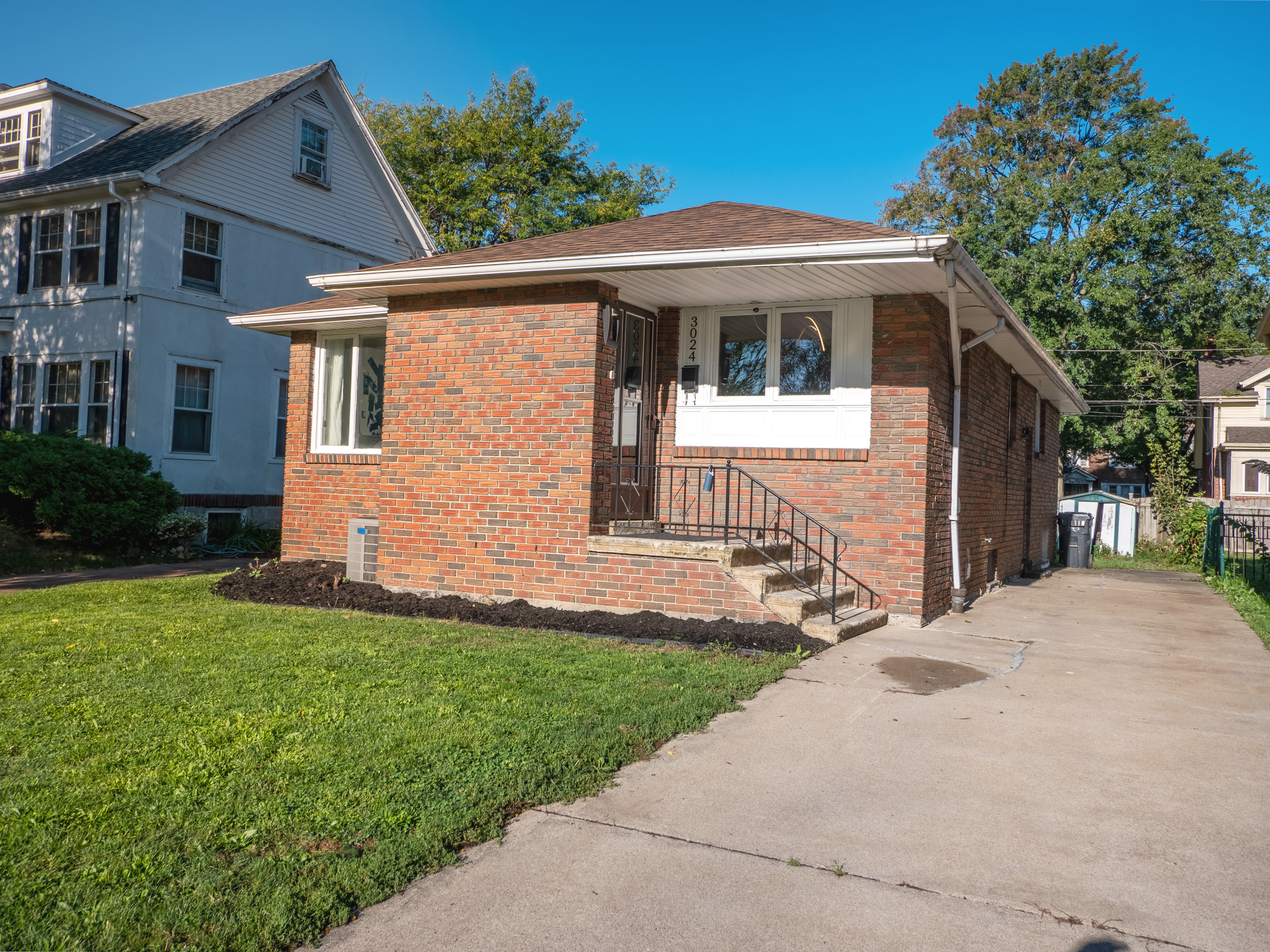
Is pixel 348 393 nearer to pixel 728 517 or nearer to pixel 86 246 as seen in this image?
pixel 728 517

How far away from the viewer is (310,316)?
10.8 m

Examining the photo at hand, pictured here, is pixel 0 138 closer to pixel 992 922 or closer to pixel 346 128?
pixel 346 128

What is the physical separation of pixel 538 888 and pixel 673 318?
7208 mm

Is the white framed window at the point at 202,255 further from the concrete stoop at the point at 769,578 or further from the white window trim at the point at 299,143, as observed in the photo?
the concrete stoop at the point at 769,578

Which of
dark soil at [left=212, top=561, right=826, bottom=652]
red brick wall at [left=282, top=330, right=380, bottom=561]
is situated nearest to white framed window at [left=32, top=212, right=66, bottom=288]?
red brick wall at [left=282, top=330, right=380, bottom=561]

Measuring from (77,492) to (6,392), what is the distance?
20.1 ft

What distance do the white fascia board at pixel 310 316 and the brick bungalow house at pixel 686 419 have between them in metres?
0.43

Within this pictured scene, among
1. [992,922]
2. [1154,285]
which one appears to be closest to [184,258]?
[992,922]

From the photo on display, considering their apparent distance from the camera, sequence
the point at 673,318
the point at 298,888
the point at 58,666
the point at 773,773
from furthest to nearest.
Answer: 1. the point at 673,318
2. the point at 58,666
3. the point at 773,773
4. the point at 298,888

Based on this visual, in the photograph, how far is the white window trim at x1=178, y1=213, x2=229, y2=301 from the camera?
1538 centimetres

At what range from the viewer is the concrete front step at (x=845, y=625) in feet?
23.8

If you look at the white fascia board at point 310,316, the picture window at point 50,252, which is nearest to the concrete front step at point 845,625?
the white fascia board at point 310,316

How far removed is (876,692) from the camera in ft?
19.0

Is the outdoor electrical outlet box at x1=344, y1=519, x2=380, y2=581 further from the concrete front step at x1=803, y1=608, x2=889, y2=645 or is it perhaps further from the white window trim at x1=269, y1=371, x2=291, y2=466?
the white window trim at x1=269, y1=371, x2=291, y2=466
